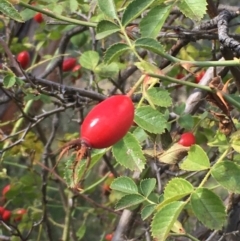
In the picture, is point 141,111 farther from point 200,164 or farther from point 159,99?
point 200,164

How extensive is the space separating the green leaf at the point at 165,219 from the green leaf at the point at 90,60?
2.85 ft

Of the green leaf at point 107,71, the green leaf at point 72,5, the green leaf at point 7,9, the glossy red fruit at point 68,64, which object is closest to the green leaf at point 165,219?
the green leaf at point 7,9

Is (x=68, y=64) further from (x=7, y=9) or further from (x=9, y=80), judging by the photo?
(x=7, y=9)

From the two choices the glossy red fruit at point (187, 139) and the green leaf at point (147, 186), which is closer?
the green leaf at point (147, 186)

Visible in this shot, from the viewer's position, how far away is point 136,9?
94 centimetres

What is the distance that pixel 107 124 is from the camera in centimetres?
73

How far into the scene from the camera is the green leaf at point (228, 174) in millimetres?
924

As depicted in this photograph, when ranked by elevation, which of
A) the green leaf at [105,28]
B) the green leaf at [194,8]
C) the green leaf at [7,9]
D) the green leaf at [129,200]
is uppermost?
the green leaf at [7,9]

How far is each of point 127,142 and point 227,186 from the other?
177 mm

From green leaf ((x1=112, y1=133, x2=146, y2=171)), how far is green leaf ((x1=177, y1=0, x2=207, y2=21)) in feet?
0.75

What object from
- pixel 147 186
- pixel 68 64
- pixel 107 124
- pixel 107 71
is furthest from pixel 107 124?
pixel 68 64

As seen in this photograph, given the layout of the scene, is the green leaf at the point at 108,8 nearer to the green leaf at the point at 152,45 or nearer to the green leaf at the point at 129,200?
the green leaf at the point at 152,45

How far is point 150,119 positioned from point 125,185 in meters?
0.22

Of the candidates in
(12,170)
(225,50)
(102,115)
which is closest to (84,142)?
(102,115)
